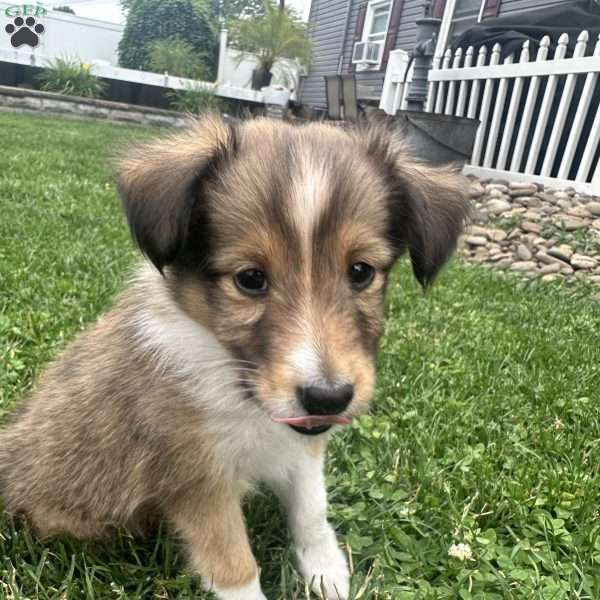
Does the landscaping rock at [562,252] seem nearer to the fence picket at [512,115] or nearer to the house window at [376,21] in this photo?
the fence picket at [512,115]

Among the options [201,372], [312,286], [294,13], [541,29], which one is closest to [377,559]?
[201,372]

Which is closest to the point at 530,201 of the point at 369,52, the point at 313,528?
the point at 313,528

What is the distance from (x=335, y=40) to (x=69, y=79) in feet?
29.1

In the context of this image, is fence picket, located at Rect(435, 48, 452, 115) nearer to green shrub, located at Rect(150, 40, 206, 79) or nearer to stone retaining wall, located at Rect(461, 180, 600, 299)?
stone retaining wall, located at Rect(461, 180, 600, 299)

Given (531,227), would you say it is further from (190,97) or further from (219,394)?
(190,97)

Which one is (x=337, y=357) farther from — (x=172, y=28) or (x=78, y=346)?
(x=172, y=28)

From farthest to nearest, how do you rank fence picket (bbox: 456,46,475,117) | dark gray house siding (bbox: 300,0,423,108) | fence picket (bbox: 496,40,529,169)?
dark gray house siding (bbox: 300,0,423,108)
fence picket (bbox: 456,46,475,117)
fence picket (bbox: 496,40,529,169)

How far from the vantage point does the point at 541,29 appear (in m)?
9.26

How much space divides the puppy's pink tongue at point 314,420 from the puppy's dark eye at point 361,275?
397 millimetres

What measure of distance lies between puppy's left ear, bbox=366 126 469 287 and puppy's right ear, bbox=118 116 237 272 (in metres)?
0.53

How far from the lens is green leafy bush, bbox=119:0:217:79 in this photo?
2414 cm

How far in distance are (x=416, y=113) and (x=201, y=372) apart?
7474 millimetres

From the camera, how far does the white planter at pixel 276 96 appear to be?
66.5ft

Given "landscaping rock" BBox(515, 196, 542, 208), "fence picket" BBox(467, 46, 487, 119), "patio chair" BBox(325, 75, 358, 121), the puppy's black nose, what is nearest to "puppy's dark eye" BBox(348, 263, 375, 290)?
the puppy's black nose
